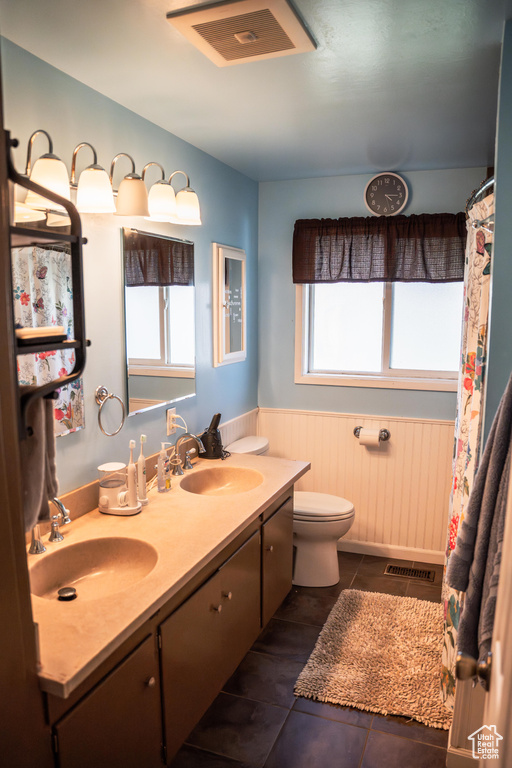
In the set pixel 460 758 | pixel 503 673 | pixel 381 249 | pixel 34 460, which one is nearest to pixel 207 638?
pixel 460 758

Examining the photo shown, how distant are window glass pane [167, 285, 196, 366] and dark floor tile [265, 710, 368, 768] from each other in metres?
1.69

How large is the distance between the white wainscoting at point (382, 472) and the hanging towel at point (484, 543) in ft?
7.67

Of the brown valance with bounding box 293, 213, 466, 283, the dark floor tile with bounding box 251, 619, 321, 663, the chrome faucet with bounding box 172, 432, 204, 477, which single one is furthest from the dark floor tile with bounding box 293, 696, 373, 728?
the brown valance with bounding box 293, 213, 466, 283

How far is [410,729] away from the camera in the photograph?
229 cm

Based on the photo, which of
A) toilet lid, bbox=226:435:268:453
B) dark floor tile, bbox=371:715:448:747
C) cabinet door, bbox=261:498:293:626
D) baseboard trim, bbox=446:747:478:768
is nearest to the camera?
baseboard trim, bbox=446:747:478:768

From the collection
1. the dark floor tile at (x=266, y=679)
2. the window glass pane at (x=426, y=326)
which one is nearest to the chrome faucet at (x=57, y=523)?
the dark floor tile at (x=266, y=679)

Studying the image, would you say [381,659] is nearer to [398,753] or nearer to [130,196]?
[398,753]

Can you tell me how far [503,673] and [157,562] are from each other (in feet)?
3.99

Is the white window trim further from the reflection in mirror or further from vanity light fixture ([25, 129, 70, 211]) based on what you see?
vanity light fixture ([25, 129, 70, 211])

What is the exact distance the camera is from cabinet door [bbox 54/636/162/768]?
146 cm

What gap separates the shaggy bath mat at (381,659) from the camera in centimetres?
242

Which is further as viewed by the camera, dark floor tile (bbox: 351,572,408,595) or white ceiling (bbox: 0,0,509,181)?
dark floor tile (bbox: 351,572,408,595)

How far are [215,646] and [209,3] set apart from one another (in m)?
2.15

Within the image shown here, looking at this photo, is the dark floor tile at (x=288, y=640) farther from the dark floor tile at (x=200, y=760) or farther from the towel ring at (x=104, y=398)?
the towel ring at (x=104, y=398)
